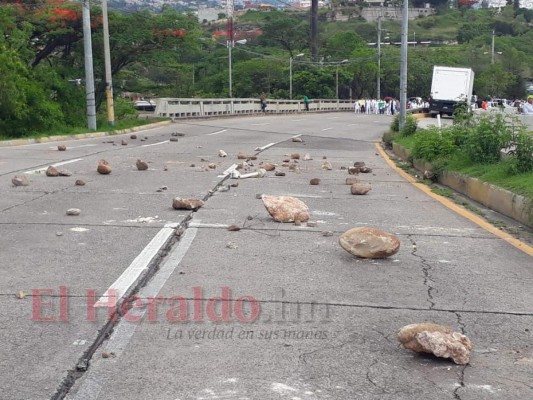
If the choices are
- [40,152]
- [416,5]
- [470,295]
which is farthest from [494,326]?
[416,5]

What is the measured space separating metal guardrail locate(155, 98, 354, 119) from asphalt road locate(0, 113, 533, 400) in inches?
1285

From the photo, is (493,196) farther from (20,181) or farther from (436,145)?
(20,181)

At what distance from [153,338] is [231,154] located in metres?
14.6

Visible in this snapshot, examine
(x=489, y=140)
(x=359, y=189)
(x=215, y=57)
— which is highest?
(x=215, y=57)

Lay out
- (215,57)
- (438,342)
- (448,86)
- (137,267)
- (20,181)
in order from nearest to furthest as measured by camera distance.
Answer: (438,342)
(137,267)
(20,181)
(448,86)
(215,57)

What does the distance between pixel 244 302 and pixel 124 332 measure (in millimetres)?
1110

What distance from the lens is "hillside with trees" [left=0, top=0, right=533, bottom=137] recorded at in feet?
102

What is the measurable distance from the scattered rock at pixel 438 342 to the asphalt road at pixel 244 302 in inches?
2.8

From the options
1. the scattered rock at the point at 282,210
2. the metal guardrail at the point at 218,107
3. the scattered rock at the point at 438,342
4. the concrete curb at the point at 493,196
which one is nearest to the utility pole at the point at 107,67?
the metal guardrail at the point at 218,107

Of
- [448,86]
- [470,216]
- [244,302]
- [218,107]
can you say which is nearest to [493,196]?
[470,216]

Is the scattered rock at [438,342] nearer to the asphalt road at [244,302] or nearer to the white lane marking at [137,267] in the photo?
the asphalt road at [244,302]

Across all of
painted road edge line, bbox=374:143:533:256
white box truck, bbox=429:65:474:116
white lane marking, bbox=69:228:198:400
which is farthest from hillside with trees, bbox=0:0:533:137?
white lane marking, bbox=69:228:198:400

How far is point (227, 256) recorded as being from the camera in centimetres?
764

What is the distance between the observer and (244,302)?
6055mm
